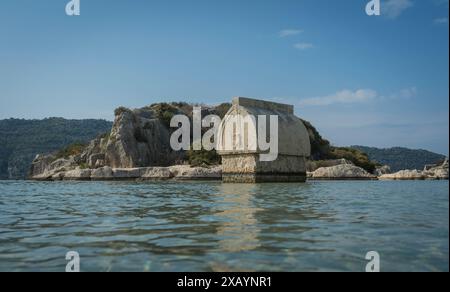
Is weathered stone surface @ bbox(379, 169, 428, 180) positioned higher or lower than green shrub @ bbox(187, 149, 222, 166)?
lower

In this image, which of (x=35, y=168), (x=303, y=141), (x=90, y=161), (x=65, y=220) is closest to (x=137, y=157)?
(x=90, y=161)

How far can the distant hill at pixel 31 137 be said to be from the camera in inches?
4537

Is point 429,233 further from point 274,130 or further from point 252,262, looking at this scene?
point 274,130

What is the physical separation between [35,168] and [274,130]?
2350 inches

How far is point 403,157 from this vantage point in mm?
133375

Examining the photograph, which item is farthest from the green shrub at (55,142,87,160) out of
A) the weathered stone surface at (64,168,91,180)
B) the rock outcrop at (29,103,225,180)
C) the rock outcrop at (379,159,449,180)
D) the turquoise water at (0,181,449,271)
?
the turquoise water at (0,181,449,271)

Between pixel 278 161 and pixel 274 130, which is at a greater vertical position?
pixel 274 130

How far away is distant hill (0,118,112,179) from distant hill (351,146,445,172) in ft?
297

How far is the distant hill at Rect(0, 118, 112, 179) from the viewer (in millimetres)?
115250

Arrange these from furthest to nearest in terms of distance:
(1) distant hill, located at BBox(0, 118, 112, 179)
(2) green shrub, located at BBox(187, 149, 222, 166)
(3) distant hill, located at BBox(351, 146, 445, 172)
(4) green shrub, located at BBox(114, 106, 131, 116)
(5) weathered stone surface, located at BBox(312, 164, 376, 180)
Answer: (3) distant hill, located at BBox(351, 146, 445, 172) < (1) distant hill, located at BBox(0, 118, 112, 179) < (4) green shrub, located at BBox(114, 106, 131, 116) < (2) green shrub, located at BBox(187, 149, 222, 166) < (5) weathered stone surface, located at BBox(312, 164, 376, 180)

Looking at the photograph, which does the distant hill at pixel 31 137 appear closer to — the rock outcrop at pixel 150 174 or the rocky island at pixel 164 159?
the rocky island at pixel 164 159

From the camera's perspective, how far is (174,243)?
6.70 meters

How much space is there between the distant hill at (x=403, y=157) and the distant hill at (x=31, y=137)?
9053 centimetres

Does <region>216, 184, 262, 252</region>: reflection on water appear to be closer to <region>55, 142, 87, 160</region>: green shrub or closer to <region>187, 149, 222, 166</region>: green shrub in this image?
<region>187, 149, 222, 166</region>: green shrub
